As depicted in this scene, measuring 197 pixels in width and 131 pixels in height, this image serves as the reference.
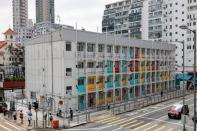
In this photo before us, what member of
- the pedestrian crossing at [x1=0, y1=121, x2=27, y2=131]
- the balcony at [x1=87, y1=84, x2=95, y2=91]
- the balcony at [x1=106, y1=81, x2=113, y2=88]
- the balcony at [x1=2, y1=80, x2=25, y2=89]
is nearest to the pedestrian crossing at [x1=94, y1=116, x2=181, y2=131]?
the balcony at [x1=87, y1=84, x2=95, y2=91]

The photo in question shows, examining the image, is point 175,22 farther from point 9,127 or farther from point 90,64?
point 9,127

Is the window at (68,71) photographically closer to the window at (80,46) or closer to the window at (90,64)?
the window at (80,46)

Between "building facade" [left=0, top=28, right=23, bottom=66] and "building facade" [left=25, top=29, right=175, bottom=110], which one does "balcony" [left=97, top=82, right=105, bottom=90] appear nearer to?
"building facade" [left=25, top=29, right=175, bottom=110]

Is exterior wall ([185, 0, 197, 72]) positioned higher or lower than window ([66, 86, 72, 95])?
higher

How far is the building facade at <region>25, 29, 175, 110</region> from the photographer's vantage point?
44562mm

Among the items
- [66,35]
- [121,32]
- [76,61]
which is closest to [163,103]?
[76,61]

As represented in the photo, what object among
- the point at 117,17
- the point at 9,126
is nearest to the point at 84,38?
the point at 9,126

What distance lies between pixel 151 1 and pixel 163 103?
57.8m

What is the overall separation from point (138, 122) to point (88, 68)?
557 inches

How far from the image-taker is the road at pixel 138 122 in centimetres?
3472

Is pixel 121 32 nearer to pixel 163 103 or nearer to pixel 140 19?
pixel 140 19

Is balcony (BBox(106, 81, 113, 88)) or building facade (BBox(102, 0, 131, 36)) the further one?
building facade (BBox(102, 0, 131, 36))

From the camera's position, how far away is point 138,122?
3812 cm

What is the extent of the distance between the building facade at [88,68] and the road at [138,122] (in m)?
7.05
